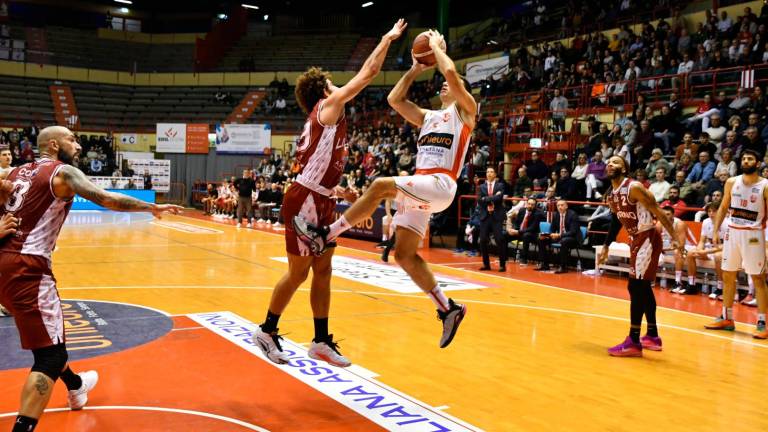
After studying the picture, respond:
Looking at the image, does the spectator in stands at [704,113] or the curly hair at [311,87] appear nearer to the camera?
the curly hair at [311,87]

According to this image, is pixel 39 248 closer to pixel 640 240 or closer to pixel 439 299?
pixel 439 299

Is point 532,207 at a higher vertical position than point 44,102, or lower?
lower

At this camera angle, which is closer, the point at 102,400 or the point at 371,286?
the point at 102,400

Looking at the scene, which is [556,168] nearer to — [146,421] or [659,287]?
[659,287]

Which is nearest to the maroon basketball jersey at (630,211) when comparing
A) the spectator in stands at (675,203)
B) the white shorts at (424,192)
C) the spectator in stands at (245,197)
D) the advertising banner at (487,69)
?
the white shorts at (424,192)

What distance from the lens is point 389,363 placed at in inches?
229

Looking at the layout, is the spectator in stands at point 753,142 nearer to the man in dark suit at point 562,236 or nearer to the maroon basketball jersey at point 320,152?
the man in dark suit at point 562,236

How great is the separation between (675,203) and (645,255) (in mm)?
5812

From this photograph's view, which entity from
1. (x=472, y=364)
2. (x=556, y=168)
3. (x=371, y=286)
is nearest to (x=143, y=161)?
(x=556, y=168)

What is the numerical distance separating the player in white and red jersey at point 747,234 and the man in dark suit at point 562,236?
16.4 ft

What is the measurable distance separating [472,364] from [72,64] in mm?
38216

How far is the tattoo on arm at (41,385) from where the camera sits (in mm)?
3580

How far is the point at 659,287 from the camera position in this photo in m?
11.5

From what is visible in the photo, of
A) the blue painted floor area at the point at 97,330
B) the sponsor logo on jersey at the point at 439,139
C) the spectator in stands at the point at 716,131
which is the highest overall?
the spectator in stands at the point at 716,131
